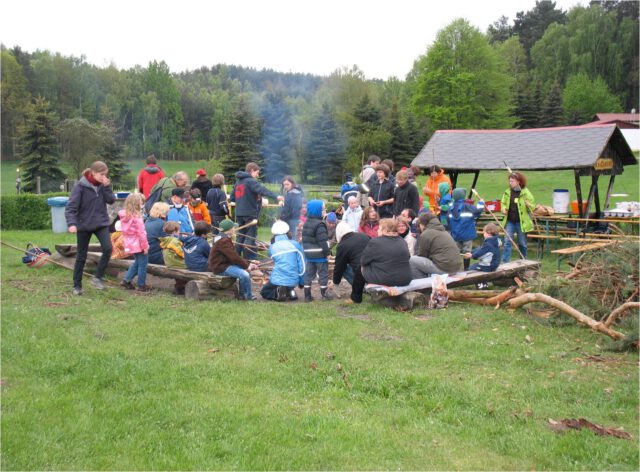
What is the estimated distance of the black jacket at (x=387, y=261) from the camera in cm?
877

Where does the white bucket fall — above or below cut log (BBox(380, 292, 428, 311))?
above

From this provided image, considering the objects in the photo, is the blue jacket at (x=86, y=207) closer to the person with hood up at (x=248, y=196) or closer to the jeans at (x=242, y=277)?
the jeans at (x=242, y=277)

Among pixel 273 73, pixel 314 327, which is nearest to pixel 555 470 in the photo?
pixel 314 327

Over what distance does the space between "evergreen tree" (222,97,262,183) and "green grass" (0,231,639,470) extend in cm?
1768

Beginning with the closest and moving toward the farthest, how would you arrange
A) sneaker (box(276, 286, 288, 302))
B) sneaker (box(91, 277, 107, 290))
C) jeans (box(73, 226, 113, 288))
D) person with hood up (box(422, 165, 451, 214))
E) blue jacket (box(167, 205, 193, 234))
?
jeans (box(73, 226, 113, 288)) → sneaker (box(276, 286, 288, 302)) → sneaker (box(91, 277, 107, 290)) → blue jacket (box(167, 205, 193, 234)) → person with hood up (box(422, 165, 451, 214))

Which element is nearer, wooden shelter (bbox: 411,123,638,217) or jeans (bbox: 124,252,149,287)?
jeans (bbox: 124,252,149,287)

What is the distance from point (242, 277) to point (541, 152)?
952cm

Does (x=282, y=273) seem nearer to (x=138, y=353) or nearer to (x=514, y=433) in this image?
(x=138, y=353)

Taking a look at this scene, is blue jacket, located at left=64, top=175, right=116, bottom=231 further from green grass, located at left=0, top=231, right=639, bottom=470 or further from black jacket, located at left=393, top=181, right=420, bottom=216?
black jacket, located at left=393, top=181, right=420, bottom=216

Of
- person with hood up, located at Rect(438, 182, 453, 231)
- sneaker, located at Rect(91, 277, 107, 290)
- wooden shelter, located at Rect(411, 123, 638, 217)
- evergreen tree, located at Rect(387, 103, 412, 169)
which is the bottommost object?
sneaker, located at Rect(91, 277, 107, 290)

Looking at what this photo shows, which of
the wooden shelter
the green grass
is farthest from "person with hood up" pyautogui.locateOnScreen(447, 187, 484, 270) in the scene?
the wooden shelter

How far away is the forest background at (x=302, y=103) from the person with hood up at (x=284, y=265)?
16075 mm

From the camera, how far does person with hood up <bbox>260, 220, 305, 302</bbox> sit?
368 inches

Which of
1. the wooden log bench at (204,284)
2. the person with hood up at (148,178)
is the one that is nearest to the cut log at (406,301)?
the wooden log bench at (204,284)
